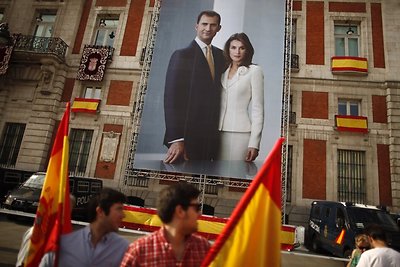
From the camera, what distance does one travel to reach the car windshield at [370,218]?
A: 9229 millimetres

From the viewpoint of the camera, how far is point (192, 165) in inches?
520

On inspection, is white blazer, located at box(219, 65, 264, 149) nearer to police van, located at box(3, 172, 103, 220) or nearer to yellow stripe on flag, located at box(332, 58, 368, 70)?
yellow stripe on flag, located at box(332, 58, 368, 70)

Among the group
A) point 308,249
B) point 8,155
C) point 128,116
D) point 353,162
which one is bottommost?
A: point 308,249

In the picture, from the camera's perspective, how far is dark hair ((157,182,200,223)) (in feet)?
7.36

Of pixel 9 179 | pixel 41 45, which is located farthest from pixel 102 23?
pixel 9 179

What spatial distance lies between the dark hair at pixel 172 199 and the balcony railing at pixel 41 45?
16984 millimetres

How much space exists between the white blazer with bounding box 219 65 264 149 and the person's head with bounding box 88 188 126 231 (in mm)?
10847

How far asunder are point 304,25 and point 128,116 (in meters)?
10.7

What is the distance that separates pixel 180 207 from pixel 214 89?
12174 mm

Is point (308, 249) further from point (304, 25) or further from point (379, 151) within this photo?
point (304, 25)

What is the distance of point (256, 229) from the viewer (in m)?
2.36

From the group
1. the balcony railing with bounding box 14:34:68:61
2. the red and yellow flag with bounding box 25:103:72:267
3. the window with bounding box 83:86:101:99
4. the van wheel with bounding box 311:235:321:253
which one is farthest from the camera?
→ the window with bounding box 83:86:101:99

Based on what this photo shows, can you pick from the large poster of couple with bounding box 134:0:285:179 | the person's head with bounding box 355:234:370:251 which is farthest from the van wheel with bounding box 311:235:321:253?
the person's head with bounding box 355:234:370:251

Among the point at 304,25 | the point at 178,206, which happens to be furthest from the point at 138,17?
the point at 178,206
